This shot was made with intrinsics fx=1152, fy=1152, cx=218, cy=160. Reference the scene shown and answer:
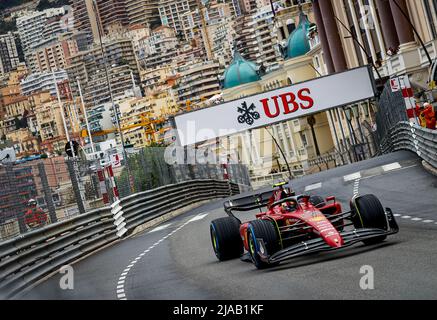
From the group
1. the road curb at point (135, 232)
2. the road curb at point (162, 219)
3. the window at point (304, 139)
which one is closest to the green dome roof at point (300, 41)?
the window at point (304, 139)

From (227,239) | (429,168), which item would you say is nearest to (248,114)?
(429,168)

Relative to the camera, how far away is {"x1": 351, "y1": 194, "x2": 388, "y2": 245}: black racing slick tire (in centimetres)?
1495

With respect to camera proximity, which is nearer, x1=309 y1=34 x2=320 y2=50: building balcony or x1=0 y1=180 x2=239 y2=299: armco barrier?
x1=0 y1=180 x2=239 y2=299: armco barrier

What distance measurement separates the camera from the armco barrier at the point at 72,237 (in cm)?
1895

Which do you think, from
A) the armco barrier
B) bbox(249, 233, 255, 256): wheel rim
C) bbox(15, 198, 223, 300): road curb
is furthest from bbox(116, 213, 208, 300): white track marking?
bbox(249, 233, 255, 256): wheel rim

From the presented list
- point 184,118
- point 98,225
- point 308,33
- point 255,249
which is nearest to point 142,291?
point 255,249

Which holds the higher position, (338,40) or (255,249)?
(338,40)

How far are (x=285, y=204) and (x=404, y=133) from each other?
72.8 ft

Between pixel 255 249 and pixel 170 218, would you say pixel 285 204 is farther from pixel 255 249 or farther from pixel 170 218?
pixel 170 218

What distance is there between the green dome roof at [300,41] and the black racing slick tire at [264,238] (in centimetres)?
9462

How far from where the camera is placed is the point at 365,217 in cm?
1496

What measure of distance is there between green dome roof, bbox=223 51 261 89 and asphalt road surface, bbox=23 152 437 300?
11167 cm

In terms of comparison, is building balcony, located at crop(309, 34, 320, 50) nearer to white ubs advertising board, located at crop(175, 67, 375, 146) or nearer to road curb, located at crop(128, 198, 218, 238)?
white ubs advertising board, located at crop(175, 67, 375, 146)

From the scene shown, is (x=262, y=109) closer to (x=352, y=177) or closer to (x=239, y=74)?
(x=352, y=177)
